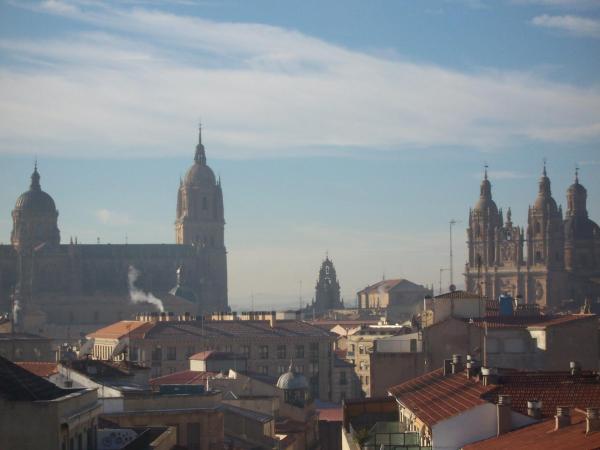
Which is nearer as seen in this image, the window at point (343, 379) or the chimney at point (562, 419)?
the chimney at point (562, 419)

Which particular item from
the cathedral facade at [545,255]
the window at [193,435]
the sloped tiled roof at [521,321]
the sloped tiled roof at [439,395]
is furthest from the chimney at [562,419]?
the cathedral facade at [545,255]

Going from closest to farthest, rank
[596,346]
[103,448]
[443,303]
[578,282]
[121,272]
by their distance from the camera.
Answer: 1. [103,448]
2. [596,346]
3. [443,303]
4. [578,282]
5. [121,272]

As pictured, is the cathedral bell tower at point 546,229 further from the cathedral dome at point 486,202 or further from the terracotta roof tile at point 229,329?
the terracotta roof tile at point 229,329

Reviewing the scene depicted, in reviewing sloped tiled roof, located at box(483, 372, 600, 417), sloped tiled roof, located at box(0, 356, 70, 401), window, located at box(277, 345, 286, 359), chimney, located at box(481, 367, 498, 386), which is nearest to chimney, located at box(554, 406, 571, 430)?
sloped tiled roof, located at box(483, 372, 600, 417)

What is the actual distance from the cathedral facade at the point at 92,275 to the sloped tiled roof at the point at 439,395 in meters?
133

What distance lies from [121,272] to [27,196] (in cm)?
1344

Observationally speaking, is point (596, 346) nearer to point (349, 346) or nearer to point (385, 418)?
point (385, 418)

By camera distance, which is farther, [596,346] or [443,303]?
[443,303]

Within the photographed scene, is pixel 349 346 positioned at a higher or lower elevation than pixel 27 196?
lower

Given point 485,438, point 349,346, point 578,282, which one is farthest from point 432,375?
point 578,282

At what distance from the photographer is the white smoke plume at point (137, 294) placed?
588 feet

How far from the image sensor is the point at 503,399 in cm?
2844

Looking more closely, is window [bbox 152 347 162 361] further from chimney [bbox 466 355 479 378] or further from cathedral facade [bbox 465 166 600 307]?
cathedral facade [bbox 465 166 600 307]

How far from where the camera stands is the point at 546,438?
991 inches
